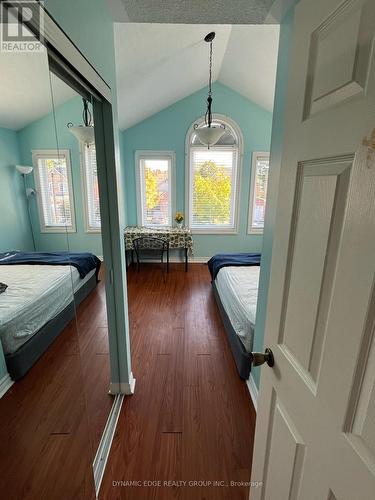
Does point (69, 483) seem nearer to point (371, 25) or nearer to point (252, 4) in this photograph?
point (371, 25)

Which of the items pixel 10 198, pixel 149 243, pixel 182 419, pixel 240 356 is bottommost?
pixel 182 419

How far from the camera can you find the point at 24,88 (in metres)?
0.87

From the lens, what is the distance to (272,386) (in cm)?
90

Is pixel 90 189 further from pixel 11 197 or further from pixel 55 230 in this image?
pixel 11 197

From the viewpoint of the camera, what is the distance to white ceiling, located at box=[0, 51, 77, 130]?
0.75 meters

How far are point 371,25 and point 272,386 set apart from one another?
1031 millimetres

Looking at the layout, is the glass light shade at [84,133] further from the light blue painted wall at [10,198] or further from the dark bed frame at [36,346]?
the dark bed frame at [36,346]

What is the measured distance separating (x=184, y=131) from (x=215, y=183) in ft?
3.69

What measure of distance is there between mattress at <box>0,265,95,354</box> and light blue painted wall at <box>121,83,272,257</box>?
3797 millimetres

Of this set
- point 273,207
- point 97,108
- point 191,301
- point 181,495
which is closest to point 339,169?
point 273,207

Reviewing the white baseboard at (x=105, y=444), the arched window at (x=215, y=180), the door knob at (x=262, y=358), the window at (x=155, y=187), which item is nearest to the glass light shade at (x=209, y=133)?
the arched window at (x=215, y=180)

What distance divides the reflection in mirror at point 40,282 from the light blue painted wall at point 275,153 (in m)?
1.03

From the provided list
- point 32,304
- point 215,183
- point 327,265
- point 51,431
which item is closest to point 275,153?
point 327,265

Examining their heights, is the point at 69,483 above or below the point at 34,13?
below
